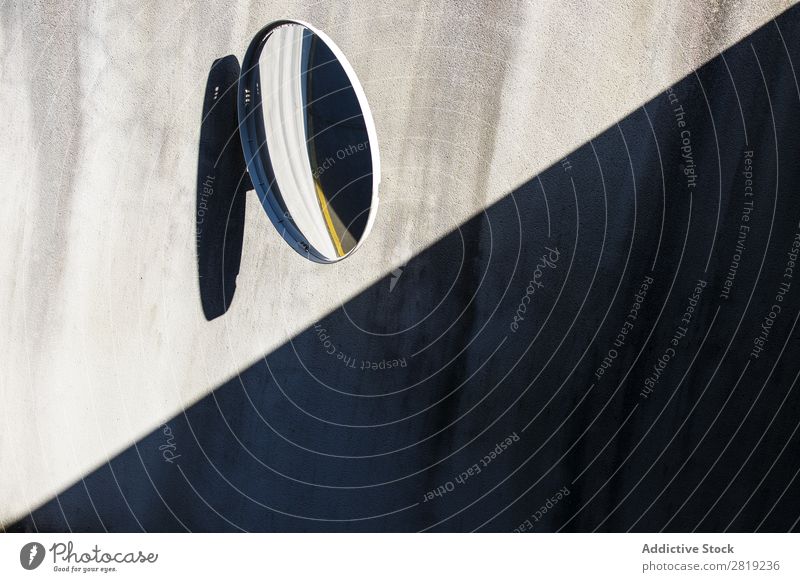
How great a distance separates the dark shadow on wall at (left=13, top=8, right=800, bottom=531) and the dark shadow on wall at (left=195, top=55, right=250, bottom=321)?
0.84m

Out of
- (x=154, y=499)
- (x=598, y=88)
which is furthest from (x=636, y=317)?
(x=154, y=499)

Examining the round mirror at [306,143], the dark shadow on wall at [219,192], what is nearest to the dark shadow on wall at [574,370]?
the round mirror at [306,143]

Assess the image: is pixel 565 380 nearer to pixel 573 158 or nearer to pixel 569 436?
pixel 569 436

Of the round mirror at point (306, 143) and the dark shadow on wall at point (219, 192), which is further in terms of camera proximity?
the dark shadow on wall at point (219, 192)

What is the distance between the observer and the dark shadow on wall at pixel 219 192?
6.56 meters

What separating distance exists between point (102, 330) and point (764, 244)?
5.94 m

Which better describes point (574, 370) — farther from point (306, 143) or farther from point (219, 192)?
point (219, 192)

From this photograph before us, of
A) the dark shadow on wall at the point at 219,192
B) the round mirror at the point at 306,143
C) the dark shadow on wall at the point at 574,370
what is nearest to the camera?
the round mirror at the point at 306,143

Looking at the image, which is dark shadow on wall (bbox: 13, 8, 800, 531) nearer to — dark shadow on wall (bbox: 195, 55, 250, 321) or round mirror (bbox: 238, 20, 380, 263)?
round mirror (bbox: 238, 20, 380, 263)

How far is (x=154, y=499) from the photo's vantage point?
271 inches

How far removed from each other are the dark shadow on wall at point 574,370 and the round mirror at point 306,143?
0.71 m

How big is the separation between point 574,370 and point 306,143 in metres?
3.05

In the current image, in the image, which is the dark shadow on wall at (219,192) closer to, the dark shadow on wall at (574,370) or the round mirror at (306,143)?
the round mirror at (306,143)

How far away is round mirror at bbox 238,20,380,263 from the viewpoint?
6.15 metres
